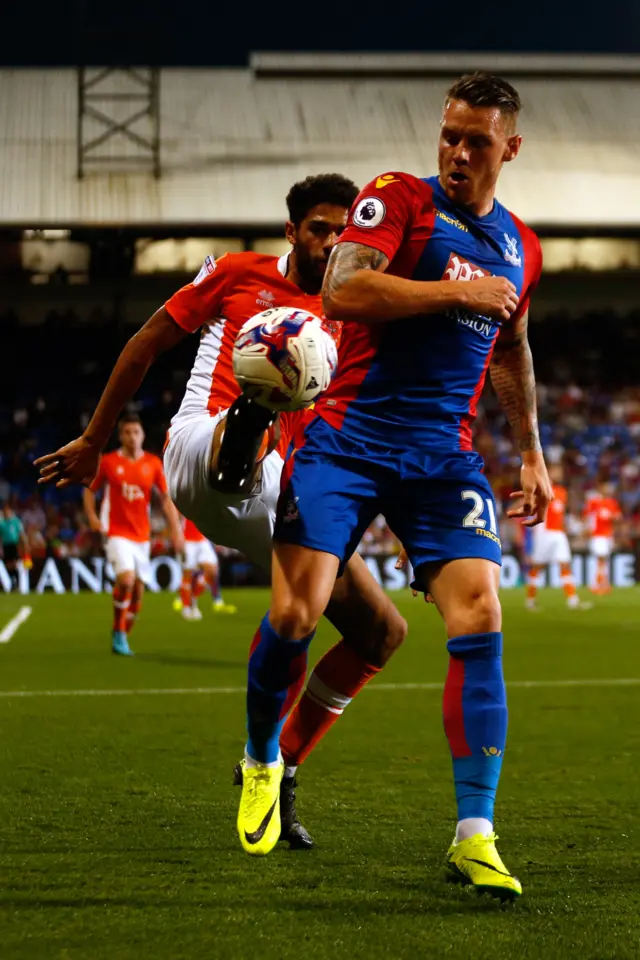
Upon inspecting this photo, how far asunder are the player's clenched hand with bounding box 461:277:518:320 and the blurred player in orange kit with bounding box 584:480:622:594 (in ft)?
55.3

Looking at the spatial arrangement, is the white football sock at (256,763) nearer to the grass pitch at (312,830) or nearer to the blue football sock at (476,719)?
the grass pitch at (312,830)

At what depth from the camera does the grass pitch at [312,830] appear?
2.99 meters

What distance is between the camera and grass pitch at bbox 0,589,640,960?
9.82ft

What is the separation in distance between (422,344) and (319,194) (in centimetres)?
81

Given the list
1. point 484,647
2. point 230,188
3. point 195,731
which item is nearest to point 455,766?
point 484,647

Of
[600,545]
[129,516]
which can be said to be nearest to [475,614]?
[129,516]

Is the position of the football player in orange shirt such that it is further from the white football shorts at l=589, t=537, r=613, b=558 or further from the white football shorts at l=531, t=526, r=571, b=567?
the white football shorts at l=589, t=537, r=613, b=558

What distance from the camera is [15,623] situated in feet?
47.7

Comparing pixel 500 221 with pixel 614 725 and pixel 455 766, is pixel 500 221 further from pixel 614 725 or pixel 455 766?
pixel 614 725

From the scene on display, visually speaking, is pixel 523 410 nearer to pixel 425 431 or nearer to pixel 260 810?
pixel 425 431

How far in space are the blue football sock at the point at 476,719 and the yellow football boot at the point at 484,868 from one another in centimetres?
8

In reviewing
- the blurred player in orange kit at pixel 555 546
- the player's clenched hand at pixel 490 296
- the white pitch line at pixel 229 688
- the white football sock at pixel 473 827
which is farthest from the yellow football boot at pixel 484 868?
the blurred player in orange kit at pixel 555 546

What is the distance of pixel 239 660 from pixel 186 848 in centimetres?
662

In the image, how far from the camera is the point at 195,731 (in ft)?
21.6
